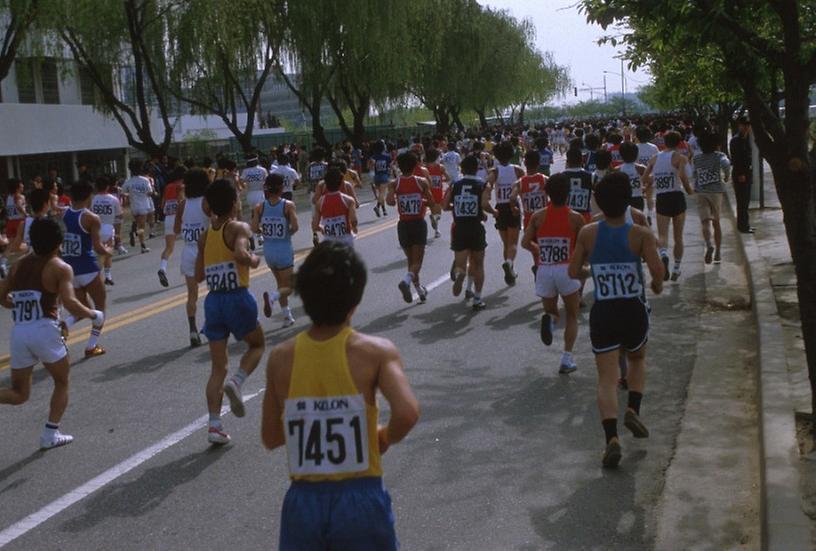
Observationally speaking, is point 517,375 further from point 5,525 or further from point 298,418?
point 298,418

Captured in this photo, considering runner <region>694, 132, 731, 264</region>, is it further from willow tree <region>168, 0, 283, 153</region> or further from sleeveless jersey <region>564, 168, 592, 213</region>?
willow tree <region>168, 0, 283, 153</region>

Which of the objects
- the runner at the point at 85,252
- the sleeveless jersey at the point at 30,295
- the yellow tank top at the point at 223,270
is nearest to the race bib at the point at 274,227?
the runner at the point at 85,252

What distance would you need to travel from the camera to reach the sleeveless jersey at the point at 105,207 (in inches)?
624

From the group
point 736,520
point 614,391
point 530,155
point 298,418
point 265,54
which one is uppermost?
point 265,54

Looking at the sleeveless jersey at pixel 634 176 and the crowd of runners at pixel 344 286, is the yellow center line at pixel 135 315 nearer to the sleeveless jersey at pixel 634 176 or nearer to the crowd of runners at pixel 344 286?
the crowd of runners at pixel 344 286

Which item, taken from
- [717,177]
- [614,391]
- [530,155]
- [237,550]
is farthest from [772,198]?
[237,550]

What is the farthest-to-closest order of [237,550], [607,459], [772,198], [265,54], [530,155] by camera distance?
[265,54], [772,198], [530,155], [607,459], [237,550]

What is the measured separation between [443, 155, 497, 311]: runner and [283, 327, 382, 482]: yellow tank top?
27.0ft

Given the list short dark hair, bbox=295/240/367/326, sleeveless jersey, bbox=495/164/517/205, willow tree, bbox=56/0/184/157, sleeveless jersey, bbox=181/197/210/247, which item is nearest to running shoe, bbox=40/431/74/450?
sleeveless jersey, bbox=181/197/210/247

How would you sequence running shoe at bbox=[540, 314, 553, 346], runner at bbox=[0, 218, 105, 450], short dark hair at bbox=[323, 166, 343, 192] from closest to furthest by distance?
1. runner at bbox=[0, 218, 105, 450]
2. running shoe at bbox=[540, 314, 553, 346]
3. short dark hair at bbox=[323, 166, 343, 192]

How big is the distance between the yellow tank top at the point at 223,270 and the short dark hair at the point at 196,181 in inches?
88.7

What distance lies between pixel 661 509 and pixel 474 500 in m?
0.98

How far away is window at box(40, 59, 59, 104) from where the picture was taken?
122 ft

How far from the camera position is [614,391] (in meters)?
6.30
